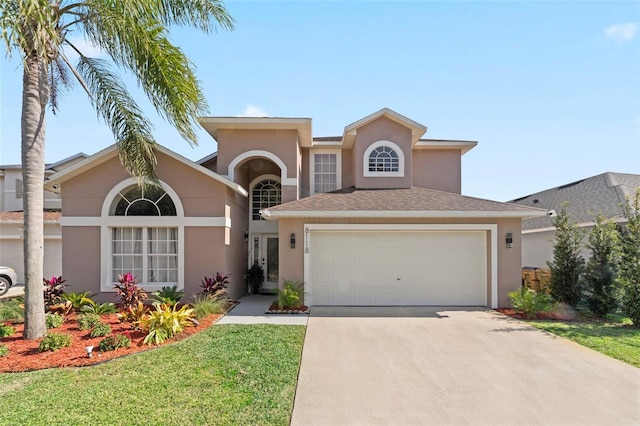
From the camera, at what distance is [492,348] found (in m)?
7.17

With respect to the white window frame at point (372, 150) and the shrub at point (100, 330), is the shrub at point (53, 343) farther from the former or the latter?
the white window frame at point (372, 150)

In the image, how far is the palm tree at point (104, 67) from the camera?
713cm

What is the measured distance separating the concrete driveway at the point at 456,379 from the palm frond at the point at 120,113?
674 cm

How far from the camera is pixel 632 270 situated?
9148 millimetres

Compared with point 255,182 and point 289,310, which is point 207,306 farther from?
point 255,182

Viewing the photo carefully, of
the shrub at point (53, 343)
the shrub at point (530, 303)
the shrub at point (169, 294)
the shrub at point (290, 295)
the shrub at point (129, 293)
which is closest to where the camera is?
the shrub at point (53, 343)

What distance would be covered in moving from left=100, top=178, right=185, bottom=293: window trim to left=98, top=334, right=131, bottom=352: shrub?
4.09 m

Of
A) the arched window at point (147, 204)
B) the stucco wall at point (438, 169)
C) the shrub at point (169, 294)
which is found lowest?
the shrub at point (169, 294)

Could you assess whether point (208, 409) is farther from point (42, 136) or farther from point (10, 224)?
point (10, 224)

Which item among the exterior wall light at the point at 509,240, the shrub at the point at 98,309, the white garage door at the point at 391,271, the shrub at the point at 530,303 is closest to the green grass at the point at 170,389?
the shrub at the point at 98,309

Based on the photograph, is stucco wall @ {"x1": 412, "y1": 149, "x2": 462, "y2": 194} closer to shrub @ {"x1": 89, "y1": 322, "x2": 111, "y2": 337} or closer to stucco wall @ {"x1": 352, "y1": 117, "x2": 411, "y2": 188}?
stucco wall @ {"x1": 352, "y1": 117, "x2": 411, "y2": 188}

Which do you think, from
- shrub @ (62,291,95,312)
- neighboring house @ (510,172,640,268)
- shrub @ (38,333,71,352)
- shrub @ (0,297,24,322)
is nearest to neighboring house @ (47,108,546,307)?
shrub @ (62,291,95,312)

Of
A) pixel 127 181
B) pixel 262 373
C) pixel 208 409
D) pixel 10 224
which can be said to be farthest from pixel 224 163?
pixel 10 224

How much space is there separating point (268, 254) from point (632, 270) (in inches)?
462
